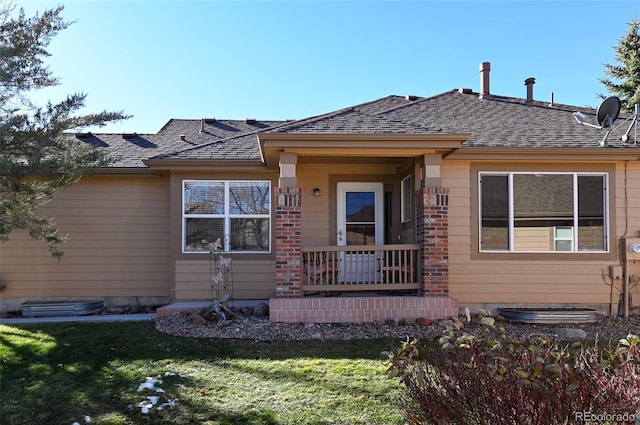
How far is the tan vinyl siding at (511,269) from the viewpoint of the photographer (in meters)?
7.79

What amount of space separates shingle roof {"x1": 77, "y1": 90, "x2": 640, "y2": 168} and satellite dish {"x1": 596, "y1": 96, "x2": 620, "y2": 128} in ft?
0.81

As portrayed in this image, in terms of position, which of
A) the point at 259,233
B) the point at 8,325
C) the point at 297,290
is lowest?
the point at 8,325

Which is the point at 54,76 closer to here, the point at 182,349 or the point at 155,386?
the point at 182,349

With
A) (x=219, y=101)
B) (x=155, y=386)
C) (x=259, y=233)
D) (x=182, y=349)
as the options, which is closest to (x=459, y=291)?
(x=259, y=233)

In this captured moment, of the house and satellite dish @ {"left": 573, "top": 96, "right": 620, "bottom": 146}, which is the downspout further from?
satellite dish @ {"left": 573, "top": 96, "right": 620, "bottom": 146}

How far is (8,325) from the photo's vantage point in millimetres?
7109

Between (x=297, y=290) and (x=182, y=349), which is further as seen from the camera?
(x=297, y=290)

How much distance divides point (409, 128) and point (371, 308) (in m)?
2.94

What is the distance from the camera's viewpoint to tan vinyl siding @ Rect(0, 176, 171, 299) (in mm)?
8625

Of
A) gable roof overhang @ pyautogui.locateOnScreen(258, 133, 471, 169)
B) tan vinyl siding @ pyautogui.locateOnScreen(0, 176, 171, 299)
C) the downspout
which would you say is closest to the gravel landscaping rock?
the downspout

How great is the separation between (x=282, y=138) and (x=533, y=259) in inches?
195

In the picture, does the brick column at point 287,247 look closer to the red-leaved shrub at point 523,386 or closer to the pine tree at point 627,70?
the red-leaved shrub at point 523,386

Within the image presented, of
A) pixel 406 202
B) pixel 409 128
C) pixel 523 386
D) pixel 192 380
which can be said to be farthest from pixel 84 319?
pixel 523 386

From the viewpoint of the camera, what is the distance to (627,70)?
21516 millimetres
